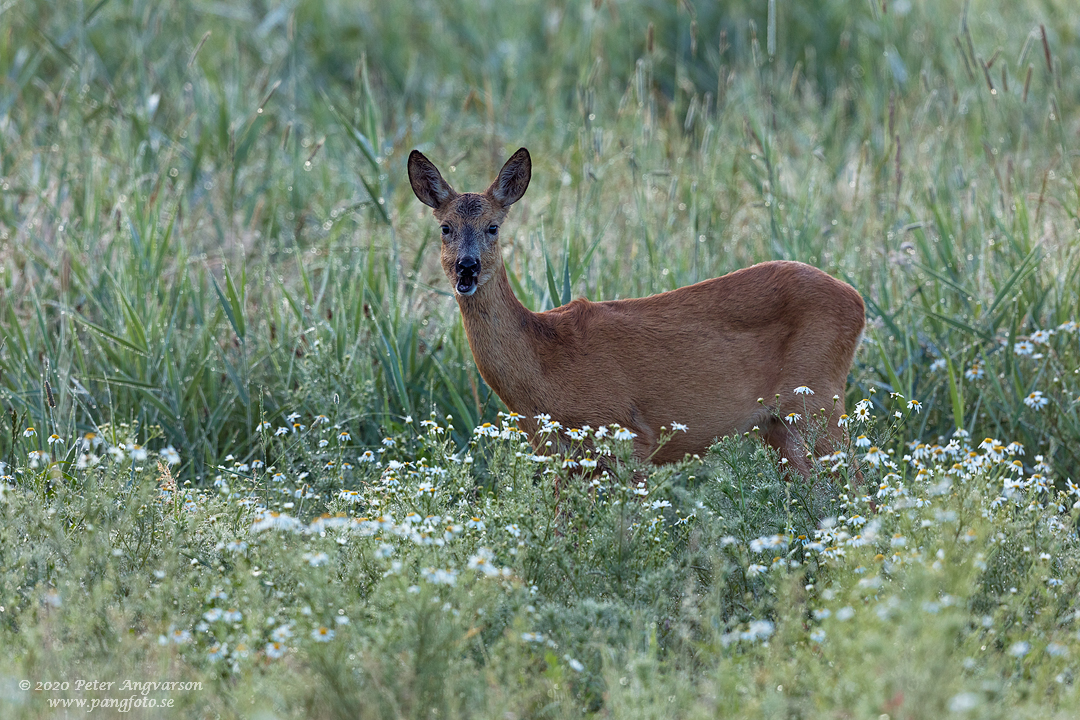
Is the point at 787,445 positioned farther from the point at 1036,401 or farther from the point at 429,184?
the point at 429,184

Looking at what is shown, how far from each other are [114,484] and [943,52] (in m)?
8.15

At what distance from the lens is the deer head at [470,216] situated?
441 centimetres

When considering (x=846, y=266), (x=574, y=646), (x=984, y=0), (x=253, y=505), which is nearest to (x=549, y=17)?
(x=984, y=0)

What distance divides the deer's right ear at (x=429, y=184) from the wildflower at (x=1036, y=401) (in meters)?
2.66

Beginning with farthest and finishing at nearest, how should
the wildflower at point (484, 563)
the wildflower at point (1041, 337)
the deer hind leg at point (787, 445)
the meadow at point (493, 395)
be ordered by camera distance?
the wildflower at point (1041, 337)
the deer hind leg at point (787, 445)
the wildflower at point (484, 563)
the meadow at point (493, 395)

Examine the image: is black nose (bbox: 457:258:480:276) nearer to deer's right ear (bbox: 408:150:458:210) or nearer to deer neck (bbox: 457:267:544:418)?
deer neck (bbox: 457:267:544:418)

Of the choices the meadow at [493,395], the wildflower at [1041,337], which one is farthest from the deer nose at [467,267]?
the wildflower at [1041,337]

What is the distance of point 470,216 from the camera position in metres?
4.54

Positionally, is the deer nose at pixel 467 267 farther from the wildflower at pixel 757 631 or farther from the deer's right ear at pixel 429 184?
the wildflower at pixel 757 631

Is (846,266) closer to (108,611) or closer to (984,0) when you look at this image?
(108,611)

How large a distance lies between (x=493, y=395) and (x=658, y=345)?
1.02 metres

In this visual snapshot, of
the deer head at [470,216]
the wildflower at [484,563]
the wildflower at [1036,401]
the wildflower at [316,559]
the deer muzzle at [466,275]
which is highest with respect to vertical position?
the deer head at [470,216]

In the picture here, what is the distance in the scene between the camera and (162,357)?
5.29 metres

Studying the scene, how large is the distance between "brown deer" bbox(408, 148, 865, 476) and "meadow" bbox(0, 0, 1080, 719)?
34 centimetres
